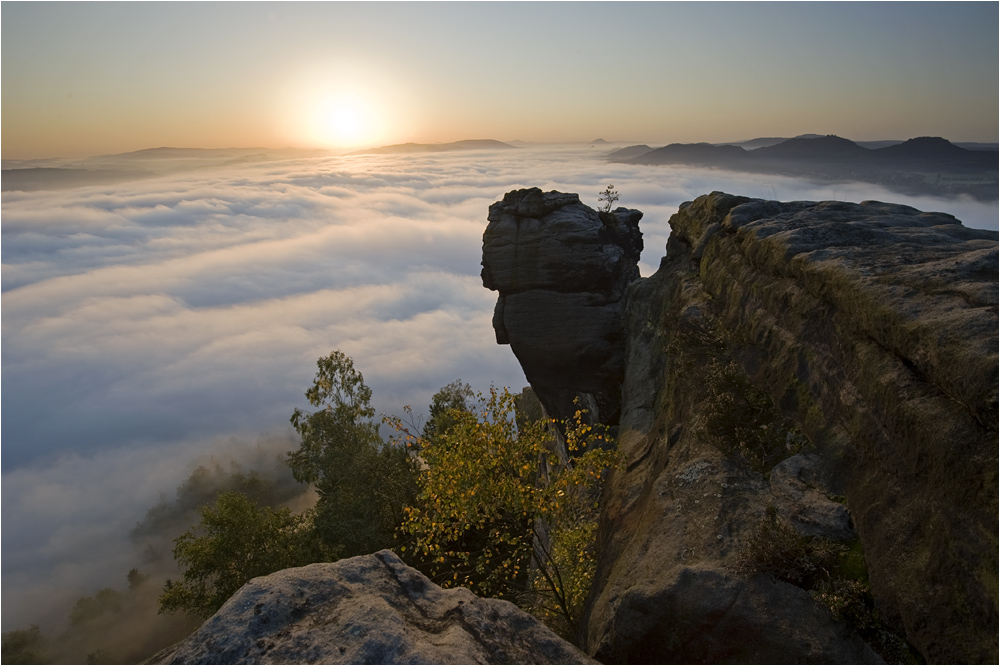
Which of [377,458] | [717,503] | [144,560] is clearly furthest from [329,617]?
[144,560]

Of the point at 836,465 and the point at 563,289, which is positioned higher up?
the point at 563,289

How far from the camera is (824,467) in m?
12.1

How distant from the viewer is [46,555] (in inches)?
6590

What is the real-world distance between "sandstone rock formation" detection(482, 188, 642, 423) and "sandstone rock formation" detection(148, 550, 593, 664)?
26.6 m

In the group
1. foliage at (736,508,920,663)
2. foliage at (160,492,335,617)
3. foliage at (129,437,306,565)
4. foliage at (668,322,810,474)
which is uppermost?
foliage at (668,322,810,474)

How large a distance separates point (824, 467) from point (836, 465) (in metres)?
0.29

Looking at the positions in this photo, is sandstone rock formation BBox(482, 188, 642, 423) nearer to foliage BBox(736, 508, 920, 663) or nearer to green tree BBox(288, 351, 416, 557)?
green tree BBox(288, 351, 416, 557)

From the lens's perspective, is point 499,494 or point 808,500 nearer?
point 808,500

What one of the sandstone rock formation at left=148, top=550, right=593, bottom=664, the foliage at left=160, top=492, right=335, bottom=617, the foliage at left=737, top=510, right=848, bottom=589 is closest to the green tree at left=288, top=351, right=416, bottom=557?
the foliage at left=160, top=492, right=335, bottom=617

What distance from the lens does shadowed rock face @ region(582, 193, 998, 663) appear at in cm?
845

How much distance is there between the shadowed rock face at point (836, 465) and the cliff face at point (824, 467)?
0.04m

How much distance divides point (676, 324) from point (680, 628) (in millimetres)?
13254

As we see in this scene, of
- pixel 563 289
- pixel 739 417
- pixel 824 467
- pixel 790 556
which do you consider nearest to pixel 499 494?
pixel 739 417

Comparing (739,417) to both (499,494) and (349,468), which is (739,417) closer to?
(499,494)
